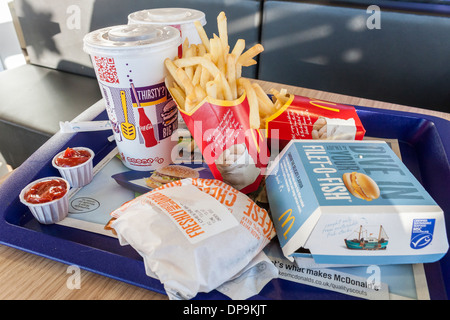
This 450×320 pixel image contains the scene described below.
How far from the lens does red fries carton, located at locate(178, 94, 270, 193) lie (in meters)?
0.88

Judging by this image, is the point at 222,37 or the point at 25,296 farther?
the point at 222,37

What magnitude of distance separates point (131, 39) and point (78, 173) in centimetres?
40

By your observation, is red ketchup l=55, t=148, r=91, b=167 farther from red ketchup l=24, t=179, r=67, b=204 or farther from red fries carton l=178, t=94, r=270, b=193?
red fries carton l=178, t=94, r=270, b=193

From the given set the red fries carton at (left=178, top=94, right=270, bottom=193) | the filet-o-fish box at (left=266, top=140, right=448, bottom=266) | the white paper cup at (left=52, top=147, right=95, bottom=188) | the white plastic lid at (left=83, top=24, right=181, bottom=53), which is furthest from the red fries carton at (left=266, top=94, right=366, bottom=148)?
the white paper cup at (left=52, top=147, right=95, bottom=188)

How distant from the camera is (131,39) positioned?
36.2 inches

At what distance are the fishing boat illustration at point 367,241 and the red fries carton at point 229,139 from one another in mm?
313

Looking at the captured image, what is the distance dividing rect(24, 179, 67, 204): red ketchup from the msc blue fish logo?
2.72 ft

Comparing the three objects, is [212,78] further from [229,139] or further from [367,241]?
[367,241]

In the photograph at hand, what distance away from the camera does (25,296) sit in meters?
0.71

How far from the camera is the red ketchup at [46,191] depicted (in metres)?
0.88

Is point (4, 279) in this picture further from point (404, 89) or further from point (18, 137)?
point (404, 89)

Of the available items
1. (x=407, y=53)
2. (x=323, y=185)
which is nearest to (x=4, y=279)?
(x=323, y=185)
